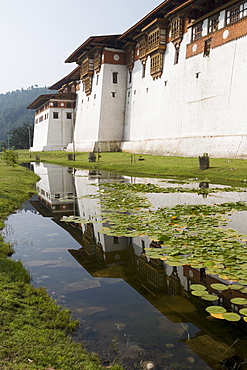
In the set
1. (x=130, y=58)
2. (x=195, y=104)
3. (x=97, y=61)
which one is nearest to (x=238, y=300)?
(x=195, y=104)

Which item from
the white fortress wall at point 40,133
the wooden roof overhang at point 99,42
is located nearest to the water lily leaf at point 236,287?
the wooden roof overhang at point 99,42

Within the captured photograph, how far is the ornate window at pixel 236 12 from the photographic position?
80.0ft

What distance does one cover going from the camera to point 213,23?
27.6 metres

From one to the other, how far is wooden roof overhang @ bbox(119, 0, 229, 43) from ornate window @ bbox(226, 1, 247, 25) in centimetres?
203

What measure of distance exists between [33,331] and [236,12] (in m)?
27.5

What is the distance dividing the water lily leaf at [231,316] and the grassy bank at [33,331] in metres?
1.44

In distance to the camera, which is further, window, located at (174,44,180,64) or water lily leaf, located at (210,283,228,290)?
window, located at (174,44,180,64)

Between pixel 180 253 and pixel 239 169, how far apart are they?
14.2 meters

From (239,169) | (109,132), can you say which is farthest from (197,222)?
(109,132)

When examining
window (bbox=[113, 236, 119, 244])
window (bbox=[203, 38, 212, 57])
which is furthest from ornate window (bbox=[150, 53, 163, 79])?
window (bbox=[113, 236, 119, 244])

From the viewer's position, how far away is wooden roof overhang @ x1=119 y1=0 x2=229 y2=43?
92.7 feet

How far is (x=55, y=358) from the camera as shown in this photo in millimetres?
2939

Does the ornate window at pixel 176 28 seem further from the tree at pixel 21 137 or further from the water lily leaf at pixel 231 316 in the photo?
the tree at pixel 21 137

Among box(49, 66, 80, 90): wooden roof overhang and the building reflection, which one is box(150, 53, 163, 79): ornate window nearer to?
box(49, 66, 80, 90): wooden roof overhang
